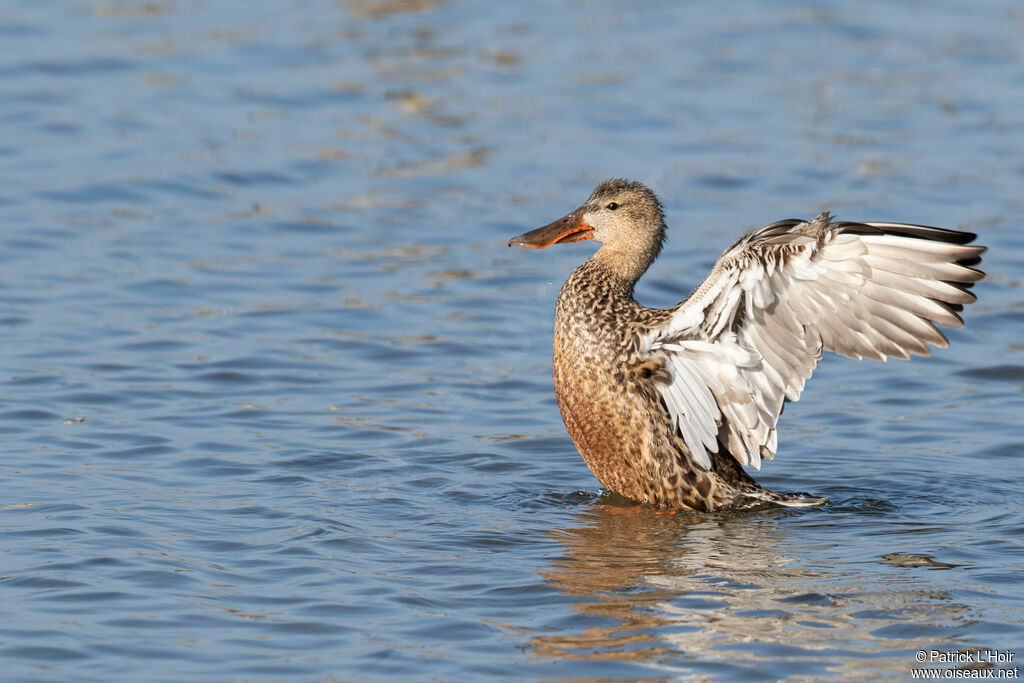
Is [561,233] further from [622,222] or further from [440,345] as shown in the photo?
[440,345]

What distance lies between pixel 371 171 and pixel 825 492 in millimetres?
6346

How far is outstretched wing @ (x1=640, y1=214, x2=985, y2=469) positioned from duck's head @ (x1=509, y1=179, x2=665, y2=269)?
2.73 feet

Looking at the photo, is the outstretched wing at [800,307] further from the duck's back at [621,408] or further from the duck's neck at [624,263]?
the duck's neck at [624,263]

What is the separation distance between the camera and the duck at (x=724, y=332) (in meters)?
6.47

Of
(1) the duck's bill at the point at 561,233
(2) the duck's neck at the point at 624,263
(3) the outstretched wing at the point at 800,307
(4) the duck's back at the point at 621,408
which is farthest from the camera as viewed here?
(1) the duck's bill at the point at 561,233

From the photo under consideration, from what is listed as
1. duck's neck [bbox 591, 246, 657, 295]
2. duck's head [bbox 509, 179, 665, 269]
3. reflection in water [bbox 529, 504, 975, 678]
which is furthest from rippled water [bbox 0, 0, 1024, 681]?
duck's head [bbox 509, 179, 665, 269]

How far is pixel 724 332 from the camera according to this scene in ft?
22.1

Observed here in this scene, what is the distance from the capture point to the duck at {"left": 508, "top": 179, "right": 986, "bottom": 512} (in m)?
6.47

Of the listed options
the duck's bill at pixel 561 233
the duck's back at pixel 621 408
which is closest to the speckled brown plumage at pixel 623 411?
the duck's back at pixel 621 408

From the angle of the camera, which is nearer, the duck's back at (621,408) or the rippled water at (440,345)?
the rippled water at (440,345)

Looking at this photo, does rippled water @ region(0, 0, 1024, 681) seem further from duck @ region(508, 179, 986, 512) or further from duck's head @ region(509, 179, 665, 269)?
duck's head @ region(509, 179, 665, 269)

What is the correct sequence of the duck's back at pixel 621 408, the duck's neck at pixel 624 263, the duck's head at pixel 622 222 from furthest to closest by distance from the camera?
1. the duck's head at pixel 622 222
2. the duck's neck at pixel 624 263
3. the duck's back at pixel 621 408

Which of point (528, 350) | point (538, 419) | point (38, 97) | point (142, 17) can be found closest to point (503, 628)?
point (538, 419)

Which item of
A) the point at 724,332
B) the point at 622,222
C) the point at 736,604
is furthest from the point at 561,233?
the point at 736,604
